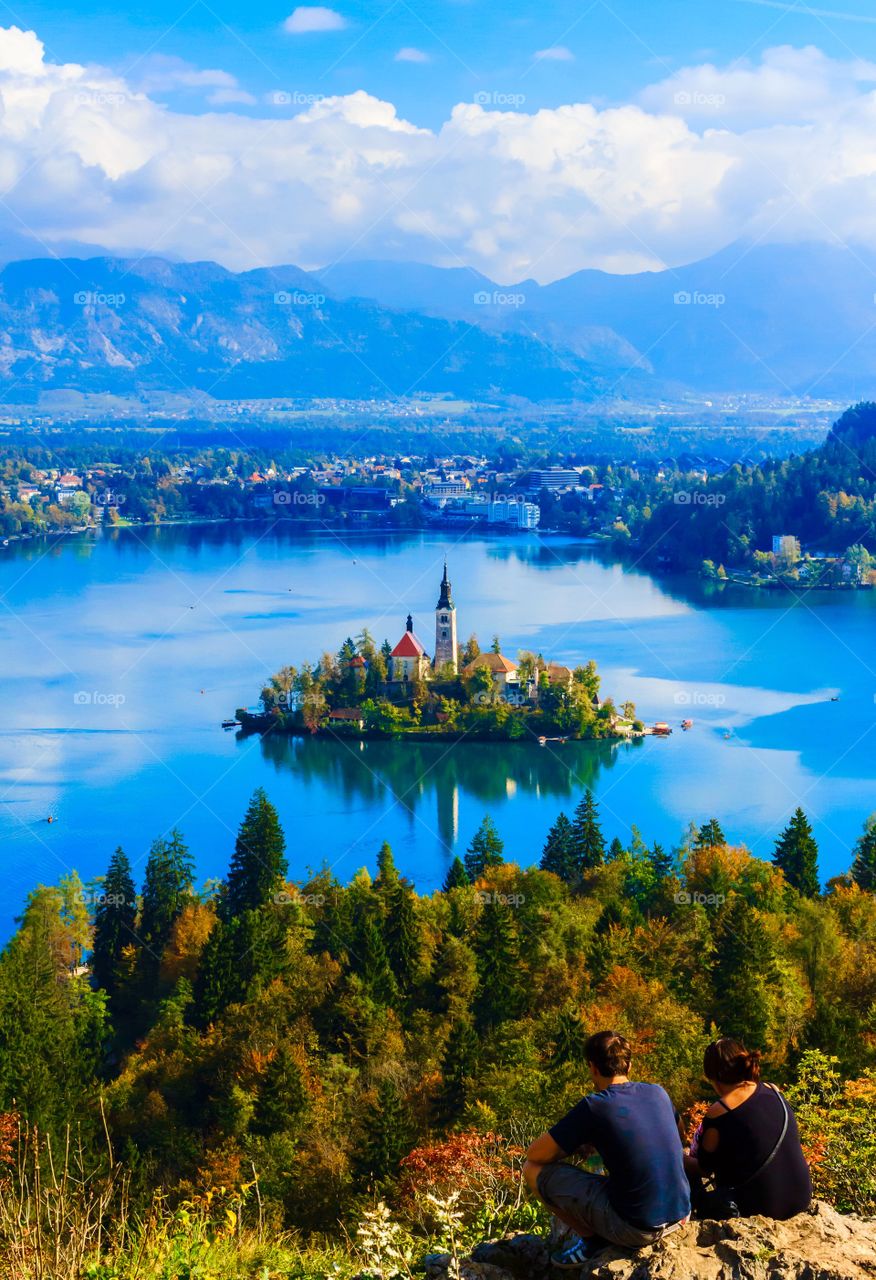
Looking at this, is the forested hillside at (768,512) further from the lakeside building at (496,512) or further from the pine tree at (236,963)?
the pine tree at (236,963)

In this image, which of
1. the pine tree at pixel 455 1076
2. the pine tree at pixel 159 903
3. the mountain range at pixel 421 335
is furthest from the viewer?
the mountain range at pixel 421 335

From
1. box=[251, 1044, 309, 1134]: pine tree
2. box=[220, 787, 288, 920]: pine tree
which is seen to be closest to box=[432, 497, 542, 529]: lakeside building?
box=[220, 787, 288, 920]: pine tree

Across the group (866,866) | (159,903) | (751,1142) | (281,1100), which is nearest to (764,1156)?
(751,1142)

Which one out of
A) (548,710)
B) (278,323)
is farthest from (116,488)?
(278,323)

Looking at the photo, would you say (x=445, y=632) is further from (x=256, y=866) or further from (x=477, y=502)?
(x=477, y=502)

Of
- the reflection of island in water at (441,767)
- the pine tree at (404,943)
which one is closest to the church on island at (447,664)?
the reflection of island in water at (441,767)

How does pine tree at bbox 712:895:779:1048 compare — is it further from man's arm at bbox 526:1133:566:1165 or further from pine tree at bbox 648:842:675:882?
man's arm at bbox 526:1133:566:1165

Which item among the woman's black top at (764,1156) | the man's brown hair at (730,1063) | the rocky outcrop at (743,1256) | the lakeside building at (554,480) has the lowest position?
the rocky outcrop at (743,1256)
